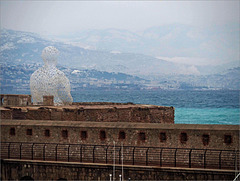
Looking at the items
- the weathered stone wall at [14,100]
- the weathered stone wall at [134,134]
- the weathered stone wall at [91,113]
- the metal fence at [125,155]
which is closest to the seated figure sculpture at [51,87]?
the weathered stone wall at [14,100]

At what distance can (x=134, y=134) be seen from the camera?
22.9 m

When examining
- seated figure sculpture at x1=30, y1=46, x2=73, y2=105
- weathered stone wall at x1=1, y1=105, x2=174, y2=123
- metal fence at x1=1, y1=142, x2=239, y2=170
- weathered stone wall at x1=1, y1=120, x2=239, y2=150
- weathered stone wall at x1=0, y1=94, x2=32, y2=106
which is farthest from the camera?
seated figure sculpture at x1=30, y1=46, x2=73, y2=105

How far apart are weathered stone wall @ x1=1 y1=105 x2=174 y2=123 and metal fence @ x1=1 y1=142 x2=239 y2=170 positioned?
15.6 feet

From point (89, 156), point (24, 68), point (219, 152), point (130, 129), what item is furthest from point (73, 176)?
point (24, 68)

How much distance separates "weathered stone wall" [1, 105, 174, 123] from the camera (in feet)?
96.3

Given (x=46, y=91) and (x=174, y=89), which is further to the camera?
(x=174, y=89)

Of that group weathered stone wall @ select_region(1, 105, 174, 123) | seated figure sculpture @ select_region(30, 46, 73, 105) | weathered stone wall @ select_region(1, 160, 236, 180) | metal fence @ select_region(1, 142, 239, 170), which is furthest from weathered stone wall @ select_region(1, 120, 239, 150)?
seated figure sculpture @ select_region(30, 46, 73, 105)

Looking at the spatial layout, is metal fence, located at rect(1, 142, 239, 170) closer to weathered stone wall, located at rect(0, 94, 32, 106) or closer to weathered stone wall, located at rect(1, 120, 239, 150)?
weathered stone wall, located at rect(1, 120, 239, 150)

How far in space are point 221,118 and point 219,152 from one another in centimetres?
6563

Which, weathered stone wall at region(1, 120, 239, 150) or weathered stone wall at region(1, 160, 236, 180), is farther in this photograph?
weathered stone wall at region(1, 120, 239, 150)

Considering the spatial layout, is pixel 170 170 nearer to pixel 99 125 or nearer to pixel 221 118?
pixel 99 125

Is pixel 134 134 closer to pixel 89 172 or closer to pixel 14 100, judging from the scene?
pixel 89 172

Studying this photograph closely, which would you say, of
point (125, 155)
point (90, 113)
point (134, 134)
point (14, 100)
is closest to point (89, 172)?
point (125, 155)

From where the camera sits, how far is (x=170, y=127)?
2239 centimetres
